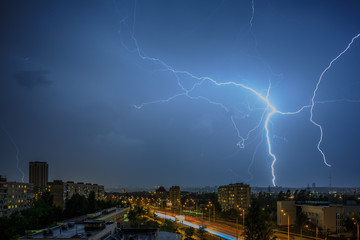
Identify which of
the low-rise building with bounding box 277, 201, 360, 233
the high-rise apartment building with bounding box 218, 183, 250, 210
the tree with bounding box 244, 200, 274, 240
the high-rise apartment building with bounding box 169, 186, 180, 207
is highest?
the tree with bounding box 244, 200, 274, 240

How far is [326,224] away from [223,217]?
20.6m

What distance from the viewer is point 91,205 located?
5672cm

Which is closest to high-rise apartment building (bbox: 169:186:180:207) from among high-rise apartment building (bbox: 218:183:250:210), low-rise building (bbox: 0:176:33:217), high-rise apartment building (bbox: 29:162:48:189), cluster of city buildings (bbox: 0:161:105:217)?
cluster of city buildings (bbox: 0:161:105:217)

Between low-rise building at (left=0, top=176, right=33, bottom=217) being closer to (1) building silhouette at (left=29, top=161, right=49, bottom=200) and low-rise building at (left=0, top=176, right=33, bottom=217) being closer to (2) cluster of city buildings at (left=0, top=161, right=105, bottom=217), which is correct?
(2) cluster of city buildings at (left=0, top=161, right=105, bottom=217)

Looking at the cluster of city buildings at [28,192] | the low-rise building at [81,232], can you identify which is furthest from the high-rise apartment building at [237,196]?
the low-rise building at [81,232]

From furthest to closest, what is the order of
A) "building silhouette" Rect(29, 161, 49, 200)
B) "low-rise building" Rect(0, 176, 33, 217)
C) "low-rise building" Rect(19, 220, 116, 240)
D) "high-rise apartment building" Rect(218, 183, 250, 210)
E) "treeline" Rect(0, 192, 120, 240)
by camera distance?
"building silhouette" Rect(29, 161, 49, 200), "high-rise apartment building" Rect(218, 183, 250, 210), "low-rise building" Rect(0, 176, 33, 217), "treeline" Rect(0, 192, 120, 240), "low-rise building" Rect(19, 220, 116, 240)

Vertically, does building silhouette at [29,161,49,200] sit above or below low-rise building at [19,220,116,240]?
below

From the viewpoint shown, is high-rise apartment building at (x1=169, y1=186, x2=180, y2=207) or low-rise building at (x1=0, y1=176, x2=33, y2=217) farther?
high-rise apartment building at (x1=169, y1=186, x2=180, y2=207)

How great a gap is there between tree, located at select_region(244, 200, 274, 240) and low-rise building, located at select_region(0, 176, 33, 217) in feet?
134

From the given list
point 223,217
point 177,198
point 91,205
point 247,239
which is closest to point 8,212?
point 91,205

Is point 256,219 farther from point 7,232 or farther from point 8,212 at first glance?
point 8,212

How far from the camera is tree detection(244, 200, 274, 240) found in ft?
80.3

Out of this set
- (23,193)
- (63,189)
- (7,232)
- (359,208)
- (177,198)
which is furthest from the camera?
(177,198)

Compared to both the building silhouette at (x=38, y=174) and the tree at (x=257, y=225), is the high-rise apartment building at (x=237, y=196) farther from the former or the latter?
the building silhouette at (x=38, y=174)
